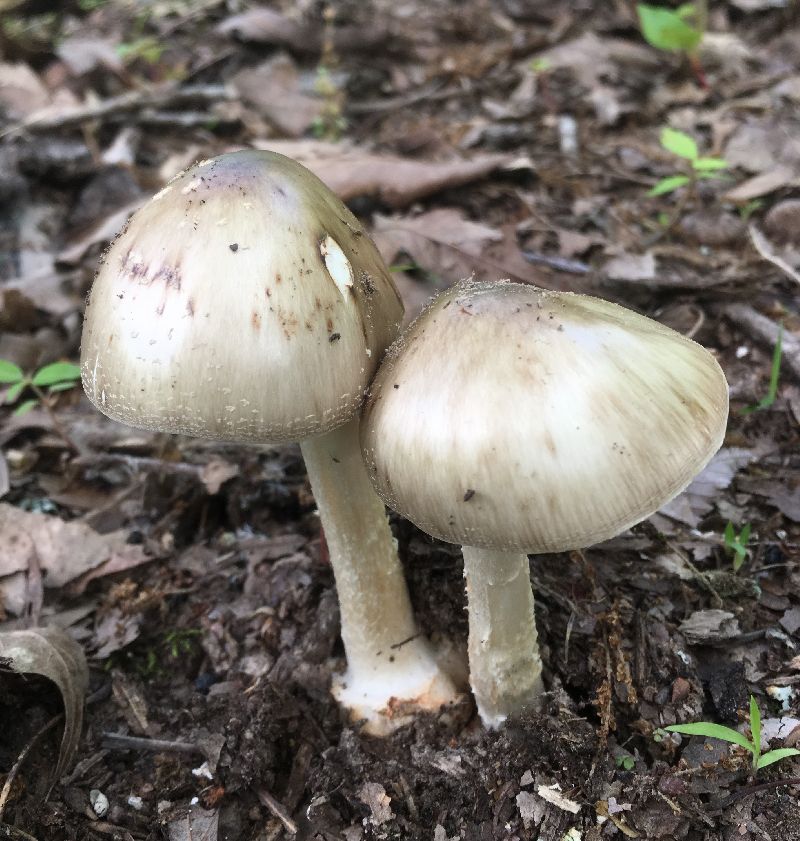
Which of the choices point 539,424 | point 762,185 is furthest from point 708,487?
point 762,185

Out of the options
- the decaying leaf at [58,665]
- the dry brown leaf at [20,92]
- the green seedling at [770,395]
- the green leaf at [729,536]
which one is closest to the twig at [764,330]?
the green seedling at [770,395]

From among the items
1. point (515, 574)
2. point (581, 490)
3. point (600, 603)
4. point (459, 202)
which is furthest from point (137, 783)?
point (459, 202)

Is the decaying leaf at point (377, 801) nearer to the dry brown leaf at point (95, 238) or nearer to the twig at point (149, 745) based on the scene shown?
the twig at point (149, 745)

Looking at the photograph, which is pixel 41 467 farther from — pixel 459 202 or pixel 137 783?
Answer: pixel 459 202

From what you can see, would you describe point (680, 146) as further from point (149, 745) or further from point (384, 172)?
point (149, 745)

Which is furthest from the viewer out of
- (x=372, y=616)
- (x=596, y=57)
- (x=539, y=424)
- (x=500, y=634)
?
(x=596, y=57)

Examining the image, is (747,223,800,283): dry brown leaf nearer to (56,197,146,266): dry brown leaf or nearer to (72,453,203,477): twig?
(72,453,203,477): twig
